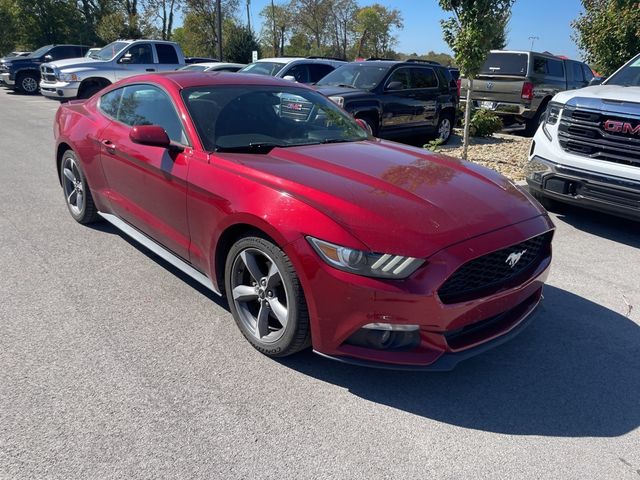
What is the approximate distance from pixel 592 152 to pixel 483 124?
642 cm

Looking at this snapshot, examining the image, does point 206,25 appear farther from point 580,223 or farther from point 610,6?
point 580,223

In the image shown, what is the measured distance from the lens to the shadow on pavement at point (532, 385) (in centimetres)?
268

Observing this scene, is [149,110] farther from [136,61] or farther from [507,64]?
[136,61]

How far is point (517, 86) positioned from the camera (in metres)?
12.1

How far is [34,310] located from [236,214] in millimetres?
1688

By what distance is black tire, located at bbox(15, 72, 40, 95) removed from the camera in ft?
70.3

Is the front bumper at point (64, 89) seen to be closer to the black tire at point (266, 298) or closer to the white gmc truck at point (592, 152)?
the white gmc truck at point (592, 152)

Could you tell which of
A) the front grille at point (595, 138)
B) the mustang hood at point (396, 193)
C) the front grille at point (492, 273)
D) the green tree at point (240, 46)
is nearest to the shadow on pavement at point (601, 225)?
the front grille at point (595, 138)

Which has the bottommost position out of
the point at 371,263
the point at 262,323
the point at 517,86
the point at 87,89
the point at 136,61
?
the point at 262,323

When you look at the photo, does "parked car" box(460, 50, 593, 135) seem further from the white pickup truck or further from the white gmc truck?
the white pickup truck

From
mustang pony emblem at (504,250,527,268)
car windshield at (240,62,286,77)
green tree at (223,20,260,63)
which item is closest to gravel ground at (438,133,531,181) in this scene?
car windshield at (240,62,286,77)

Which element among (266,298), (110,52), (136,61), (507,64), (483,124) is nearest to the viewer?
(266,298)

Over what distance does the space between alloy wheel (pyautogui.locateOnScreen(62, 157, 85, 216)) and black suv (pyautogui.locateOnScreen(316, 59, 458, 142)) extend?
191 inches

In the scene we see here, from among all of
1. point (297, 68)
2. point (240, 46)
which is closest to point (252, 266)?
point (297, 68)
